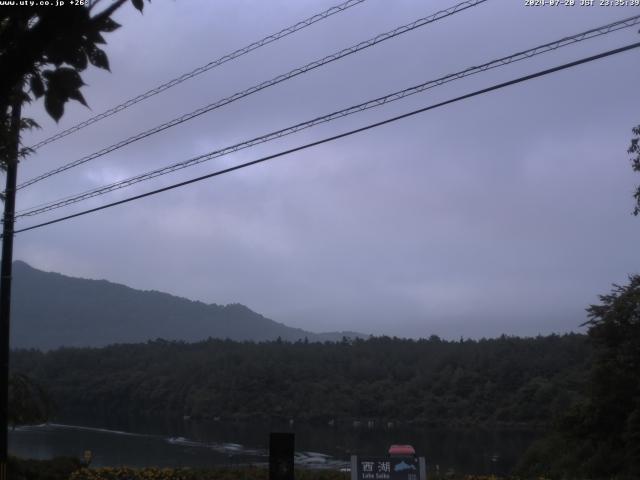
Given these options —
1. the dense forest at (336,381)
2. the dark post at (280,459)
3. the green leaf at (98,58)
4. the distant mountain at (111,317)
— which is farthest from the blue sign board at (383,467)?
the distant mountain at (111,317)

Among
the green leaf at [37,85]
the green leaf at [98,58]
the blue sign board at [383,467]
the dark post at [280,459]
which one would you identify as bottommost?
the blue sign board at [383,467]

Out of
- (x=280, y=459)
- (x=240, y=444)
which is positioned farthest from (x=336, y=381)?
(x=280, y=459)

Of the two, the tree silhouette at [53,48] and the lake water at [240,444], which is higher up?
the tree silhouette at [53,48]

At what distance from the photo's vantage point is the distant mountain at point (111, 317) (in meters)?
149

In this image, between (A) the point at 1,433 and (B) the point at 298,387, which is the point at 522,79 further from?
(B) the point at 298,387

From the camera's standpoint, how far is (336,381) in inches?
1585

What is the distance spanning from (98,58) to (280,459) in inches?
279

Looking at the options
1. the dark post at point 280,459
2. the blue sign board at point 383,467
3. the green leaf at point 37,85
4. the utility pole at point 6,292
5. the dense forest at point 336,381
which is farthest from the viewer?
the dense forest at point 336,381

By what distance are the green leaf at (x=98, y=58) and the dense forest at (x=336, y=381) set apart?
29415mm

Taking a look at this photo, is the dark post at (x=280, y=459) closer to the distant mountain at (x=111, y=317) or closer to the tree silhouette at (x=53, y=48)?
the tree silhouette at (x=53, y=48)

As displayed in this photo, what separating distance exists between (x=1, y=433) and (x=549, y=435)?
16229 millimetres

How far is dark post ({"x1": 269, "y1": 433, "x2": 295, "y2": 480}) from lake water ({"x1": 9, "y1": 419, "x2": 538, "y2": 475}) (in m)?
11.1

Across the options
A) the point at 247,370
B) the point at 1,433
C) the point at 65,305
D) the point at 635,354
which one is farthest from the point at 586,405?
the point at 65,305

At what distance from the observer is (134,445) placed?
29219 mm
